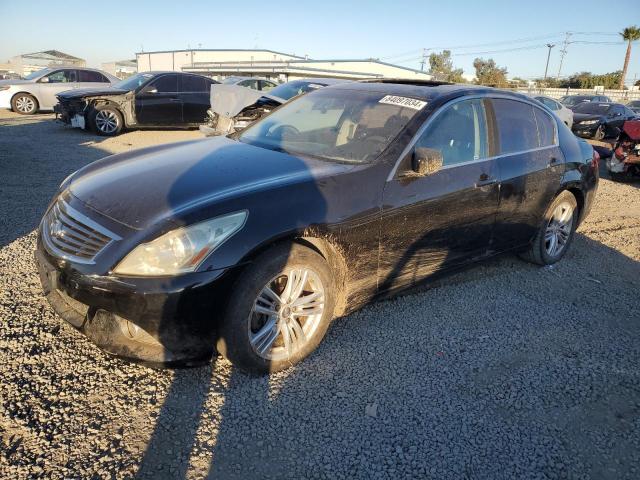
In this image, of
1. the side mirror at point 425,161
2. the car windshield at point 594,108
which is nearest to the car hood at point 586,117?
the car windshield at point 594,108

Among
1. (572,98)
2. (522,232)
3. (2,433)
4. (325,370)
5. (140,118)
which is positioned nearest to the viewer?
(2,433)

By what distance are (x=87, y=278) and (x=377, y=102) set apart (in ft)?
8.01

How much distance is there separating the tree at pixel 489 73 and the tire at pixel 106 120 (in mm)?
46773

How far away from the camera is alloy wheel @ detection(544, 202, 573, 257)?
4727mm

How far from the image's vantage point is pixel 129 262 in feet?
7.80

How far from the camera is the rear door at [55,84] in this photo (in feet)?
50.2

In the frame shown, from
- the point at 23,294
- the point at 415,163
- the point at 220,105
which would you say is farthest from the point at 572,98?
the point at 23,294

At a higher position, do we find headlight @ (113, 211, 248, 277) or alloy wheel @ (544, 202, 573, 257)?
headlight @ (113, 211, 248, 277)

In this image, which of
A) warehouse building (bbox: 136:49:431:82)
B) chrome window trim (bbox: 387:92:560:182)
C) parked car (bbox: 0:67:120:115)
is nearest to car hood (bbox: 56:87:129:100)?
parked car (bbox: 0:67:120:115)

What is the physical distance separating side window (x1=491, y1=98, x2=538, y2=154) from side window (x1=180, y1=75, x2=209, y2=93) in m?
10.3

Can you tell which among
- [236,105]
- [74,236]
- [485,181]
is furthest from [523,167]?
[236,105]

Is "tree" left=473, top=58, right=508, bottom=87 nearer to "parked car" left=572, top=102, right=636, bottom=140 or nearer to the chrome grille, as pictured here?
"parked car" left=572, top=102, right=636, bottom=140

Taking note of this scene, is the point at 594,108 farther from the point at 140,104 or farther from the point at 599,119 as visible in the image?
the point at 140,104

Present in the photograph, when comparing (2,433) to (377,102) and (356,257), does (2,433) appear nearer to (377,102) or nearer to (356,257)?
(356,257)
